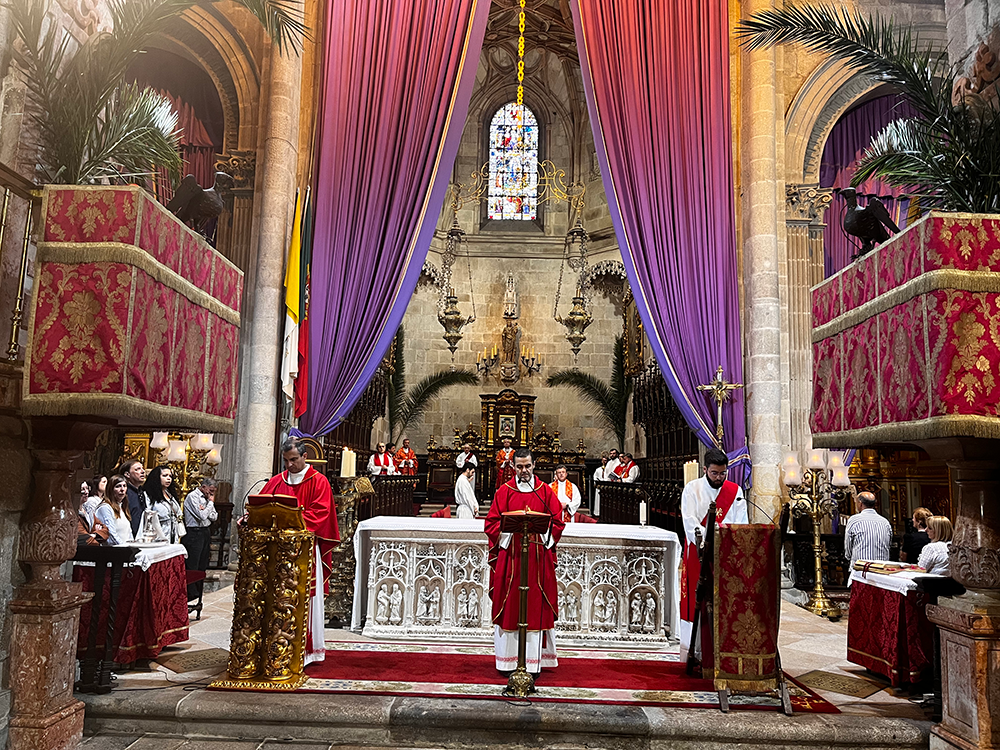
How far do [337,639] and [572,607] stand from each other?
6.79 feet

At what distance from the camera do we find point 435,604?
6.79 meters

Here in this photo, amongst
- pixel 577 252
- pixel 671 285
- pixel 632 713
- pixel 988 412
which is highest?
pixel 577 252

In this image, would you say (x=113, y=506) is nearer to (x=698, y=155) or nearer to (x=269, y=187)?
(x=269, y=187)

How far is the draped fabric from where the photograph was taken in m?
8.72

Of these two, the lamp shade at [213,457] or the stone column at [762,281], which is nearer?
the lamp shade at [213,457]

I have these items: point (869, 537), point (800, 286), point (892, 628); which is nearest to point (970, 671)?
point (892, 628)

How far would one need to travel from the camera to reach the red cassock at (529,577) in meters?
5.34

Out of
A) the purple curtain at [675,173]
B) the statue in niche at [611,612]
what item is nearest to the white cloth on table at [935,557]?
the statue in niche at [611,612]

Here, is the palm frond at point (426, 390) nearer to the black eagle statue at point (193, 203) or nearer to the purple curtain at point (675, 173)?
the purple curtain at point (675, 173)

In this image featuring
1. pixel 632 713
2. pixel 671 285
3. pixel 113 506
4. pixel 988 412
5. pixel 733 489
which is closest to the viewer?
pixel 988 412

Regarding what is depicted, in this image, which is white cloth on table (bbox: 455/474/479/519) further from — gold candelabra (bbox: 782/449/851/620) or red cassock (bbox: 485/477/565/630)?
gold candelabra (bbox: 782/449/851/620)

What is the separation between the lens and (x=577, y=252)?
20.1m

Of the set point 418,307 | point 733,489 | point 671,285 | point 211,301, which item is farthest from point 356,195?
point 418,307

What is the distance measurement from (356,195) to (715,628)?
21.1ft
